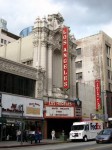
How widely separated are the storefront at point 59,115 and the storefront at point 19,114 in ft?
4.50

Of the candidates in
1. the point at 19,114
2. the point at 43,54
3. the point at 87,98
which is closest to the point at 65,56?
the point at 43,54

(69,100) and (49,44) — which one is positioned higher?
(49,44)

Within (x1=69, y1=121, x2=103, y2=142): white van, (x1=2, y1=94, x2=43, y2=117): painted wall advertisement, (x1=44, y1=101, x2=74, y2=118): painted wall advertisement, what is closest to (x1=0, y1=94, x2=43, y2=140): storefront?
(x1=2, y1=94, x2=43, y2=117): painted wall advertisement

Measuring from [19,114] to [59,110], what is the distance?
27.6 feet

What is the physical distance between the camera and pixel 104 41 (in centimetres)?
7281

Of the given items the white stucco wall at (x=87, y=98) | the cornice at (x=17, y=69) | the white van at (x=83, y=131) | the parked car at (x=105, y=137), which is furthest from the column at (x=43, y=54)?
the parked car at (x=105, y=137)

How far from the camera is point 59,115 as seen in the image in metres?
47.2

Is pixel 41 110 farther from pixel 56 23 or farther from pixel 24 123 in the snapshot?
pixel 56 23

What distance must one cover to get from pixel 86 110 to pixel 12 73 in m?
20.8

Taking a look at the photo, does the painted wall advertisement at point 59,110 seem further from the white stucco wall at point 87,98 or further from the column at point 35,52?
the column at point 35,52

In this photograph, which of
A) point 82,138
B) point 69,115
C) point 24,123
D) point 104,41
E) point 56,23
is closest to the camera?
point 82,138

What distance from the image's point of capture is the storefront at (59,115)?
4594cm

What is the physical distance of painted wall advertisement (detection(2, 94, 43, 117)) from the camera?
39034 mm

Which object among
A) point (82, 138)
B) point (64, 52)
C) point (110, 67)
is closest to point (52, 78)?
point (64, 52)
